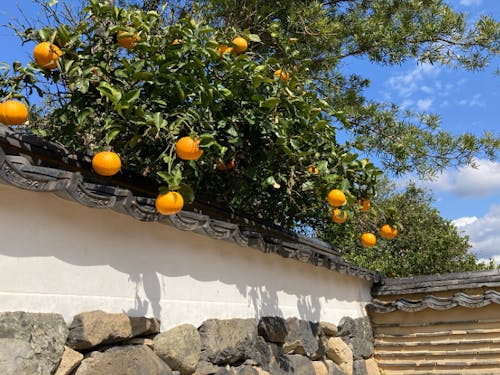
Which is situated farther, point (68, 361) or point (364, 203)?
point (364, 203)

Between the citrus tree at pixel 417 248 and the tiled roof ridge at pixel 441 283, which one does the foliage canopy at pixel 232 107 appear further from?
the citrus tree at pixel 417 248

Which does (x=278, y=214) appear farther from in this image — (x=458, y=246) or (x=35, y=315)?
(x=458, y=246)

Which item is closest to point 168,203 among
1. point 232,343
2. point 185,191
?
point 185,191

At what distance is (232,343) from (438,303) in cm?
240

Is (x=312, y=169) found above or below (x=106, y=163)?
above

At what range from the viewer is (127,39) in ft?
7.46

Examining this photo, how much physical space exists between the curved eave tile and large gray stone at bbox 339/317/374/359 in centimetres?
117

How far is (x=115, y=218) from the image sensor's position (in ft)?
6.47

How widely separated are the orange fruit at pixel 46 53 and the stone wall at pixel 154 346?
111cm

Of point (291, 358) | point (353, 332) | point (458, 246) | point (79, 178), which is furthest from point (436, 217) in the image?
point (79, 178)

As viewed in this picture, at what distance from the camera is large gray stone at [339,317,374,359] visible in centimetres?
391

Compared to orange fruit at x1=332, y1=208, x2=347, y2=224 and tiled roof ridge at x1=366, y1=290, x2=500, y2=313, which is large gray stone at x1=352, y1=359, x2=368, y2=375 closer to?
tiled roof ridge at x1=366, y1=290, x2=500, y2=313

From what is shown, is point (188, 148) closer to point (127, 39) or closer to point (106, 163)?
point (106, 163)

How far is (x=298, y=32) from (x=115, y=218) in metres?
2.90
